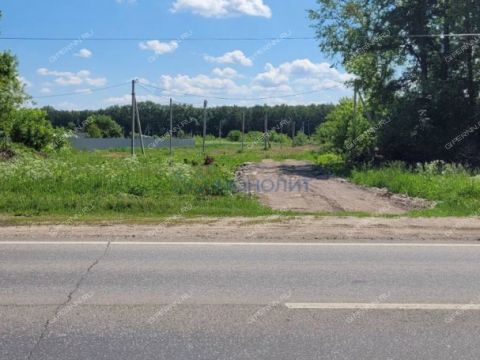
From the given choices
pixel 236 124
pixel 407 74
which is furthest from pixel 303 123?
pixel 407 74

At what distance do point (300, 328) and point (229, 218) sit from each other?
21.9 feet

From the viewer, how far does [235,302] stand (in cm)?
556

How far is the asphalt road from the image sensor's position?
14.4 feet

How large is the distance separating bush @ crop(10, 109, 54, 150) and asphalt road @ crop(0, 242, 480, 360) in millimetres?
27520

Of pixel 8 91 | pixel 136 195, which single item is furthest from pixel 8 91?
pixel 136 195

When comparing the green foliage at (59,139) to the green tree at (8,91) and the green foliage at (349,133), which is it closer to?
the green tree at (8,91)

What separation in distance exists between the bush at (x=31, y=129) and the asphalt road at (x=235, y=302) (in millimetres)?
27520

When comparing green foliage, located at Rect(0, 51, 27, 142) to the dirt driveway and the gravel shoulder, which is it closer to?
the dirt driveway

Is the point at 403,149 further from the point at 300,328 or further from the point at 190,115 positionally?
the point at 190,115

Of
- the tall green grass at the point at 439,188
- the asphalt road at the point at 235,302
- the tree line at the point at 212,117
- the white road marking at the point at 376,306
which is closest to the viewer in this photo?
the asphalt road at the point at 235,302

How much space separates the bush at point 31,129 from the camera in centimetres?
3347

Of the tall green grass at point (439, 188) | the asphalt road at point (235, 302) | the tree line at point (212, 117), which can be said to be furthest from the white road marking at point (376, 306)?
the tree line at point (212, 117)

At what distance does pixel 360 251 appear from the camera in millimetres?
8328

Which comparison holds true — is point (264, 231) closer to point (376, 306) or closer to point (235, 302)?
point (235, 302)
